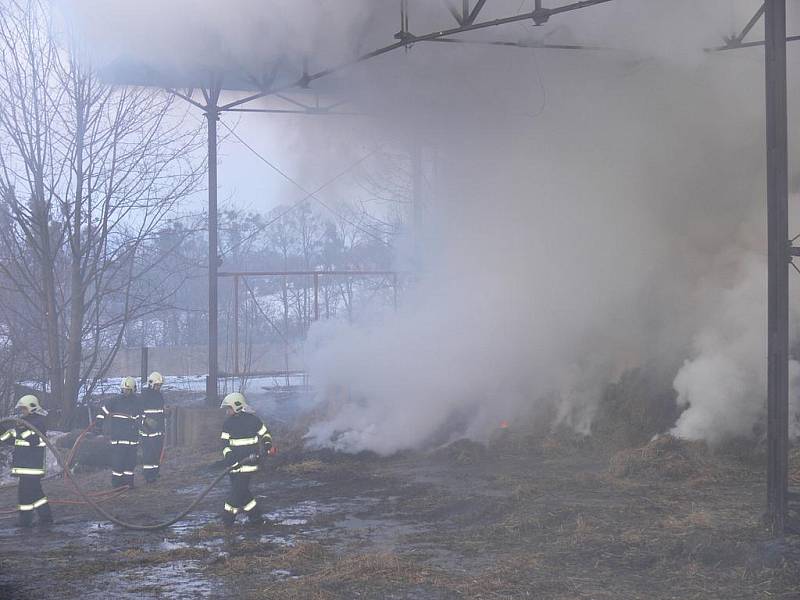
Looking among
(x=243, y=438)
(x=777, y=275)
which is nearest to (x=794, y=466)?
(x=777, y=275)

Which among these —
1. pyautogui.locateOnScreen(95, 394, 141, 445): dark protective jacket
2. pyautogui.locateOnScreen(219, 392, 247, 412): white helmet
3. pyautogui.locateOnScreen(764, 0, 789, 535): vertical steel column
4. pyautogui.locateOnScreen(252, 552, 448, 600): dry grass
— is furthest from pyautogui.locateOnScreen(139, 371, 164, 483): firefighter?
pyautogui.locateOnScreen(764, 0, 789, 535): vertical steel column

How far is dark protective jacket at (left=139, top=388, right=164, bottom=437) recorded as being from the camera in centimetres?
1193

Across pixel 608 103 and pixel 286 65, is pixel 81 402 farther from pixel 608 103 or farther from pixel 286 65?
pixel 608 103

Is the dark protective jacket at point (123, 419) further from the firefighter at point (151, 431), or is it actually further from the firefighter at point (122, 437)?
the firefighter at point (151, 431)

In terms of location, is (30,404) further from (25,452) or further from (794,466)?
(794,466)

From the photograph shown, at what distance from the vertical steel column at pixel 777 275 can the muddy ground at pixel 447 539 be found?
1.73ft

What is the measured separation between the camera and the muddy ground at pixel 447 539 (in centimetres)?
642

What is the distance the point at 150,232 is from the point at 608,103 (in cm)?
965

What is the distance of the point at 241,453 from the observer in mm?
9023

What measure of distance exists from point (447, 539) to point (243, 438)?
8.65 feet

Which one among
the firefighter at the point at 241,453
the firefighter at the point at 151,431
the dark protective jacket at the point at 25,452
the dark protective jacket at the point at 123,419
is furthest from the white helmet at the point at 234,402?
the firefighter at the point at 151,431

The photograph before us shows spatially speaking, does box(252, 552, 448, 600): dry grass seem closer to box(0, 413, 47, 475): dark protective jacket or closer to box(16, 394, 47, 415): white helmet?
box(0, 413, 47, 475): dark protective jacket

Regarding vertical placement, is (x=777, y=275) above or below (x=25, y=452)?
above

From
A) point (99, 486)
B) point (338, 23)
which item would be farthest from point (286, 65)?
point (99, 486)
